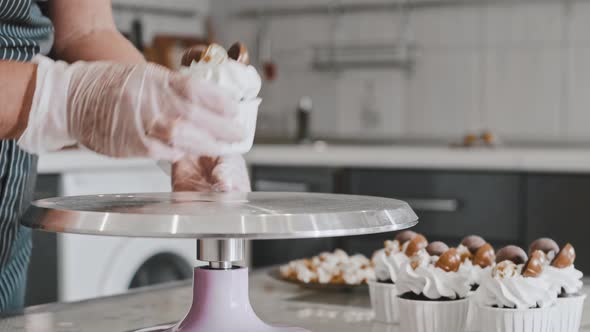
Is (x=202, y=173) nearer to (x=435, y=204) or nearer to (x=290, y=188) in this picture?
(x=435, y=204)

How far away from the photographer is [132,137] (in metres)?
0.89

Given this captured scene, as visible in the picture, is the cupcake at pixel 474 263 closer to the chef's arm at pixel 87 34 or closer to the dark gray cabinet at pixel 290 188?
the chef's arm at pixel 87 34

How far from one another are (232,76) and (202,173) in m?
0.33

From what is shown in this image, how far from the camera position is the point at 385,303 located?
3.76 ft

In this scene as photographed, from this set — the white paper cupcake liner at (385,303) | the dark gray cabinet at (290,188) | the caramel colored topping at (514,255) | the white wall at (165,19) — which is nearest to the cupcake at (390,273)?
the white paper cupcake liner at (385,303)

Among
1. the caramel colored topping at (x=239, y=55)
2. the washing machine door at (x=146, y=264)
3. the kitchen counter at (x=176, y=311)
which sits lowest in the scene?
the washing machine door at (x=146, y=264)

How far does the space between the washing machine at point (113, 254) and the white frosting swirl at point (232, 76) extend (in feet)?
5.79

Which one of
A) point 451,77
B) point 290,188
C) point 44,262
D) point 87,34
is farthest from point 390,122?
point 87,34

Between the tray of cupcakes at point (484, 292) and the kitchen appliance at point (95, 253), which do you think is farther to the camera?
the kitchen appliance at point (95, 253)

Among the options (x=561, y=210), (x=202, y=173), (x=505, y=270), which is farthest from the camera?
(x=561, y=210)

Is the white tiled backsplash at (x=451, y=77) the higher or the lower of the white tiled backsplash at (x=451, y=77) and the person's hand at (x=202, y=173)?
the higher

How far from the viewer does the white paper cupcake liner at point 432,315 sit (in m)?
1.06

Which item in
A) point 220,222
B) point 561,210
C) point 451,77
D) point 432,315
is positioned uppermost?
point 451,77

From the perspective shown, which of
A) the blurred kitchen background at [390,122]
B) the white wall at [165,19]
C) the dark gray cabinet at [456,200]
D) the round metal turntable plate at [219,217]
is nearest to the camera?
the round metal turntable plate at [219,217]
